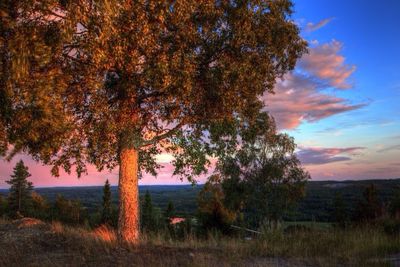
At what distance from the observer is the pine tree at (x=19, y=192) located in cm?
8656

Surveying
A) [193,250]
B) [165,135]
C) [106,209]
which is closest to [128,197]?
[165,135]

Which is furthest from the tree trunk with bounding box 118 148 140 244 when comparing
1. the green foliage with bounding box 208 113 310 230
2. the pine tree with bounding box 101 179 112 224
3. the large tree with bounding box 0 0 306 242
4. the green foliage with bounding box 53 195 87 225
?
the green foliage with bounding box 53 195 87 225

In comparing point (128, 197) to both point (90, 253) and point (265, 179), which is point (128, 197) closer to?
point (90, 253)

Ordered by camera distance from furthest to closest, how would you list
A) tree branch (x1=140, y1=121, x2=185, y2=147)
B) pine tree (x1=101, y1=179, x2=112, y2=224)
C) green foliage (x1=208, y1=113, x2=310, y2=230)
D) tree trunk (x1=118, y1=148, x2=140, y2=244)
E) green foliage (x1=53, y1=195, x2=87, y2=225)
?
green foliage (x1=53, y1=195, x2=87, y2=225)
pine tree (x1=101, y1=179, x2=112, y2=224)
green foliage (x1=208, y1=113, x2=310, y2=230)
tree branch (x1=140, y1=121, x2=185, y2=147)
tree trunk (x1=118, y1=148, x2=140, y2=244)

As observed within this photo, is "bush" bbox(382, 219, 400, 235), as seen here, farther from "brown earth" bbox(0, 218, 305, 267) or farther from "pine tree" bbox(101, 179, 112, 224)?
"pine tree" bbox(101, 179, 112, 224)

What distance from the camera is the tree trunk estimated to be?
1579 centimetres

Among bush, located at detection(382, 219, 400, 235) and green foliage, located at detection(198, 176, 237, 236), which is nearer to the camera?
bush, located at detection(382, 219, 400, 235)

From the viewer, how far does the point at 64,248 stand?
12930 millimetres

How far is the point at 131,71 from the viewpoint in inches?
527

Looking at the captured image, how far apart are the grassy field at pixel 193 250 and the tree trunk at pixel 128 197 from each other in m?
0.90

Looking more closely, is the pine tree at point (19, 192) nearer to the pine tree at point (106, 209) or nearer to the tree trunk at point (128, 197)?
the pine tree at point (106, 209)

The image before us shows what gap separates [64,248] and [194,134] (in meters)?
7.10

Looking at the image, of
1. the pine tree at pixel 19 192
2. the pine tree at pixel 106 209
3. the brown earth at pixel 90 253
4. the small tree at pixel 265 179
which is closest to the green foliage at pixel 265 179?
the small tree at pixel 265 179

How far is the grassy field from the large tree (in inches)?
85.1
